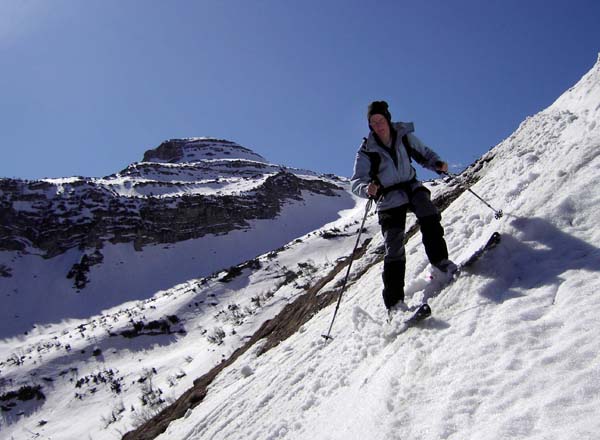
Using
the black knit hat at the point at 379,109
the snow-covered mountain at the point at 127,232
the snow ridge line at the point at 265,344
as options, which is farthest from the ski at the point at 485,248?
the snow-covered mountain at the point at 127,232

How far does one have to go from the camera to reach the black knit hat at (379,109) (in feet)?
14.8

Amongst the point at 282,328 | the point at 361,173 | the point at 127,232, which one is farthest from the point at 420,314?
the point at 127,232

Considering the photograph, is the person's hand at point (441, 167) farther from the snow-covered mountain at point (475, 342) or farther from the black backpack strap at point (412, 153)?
the snow-covered mountain at point (475, 342)

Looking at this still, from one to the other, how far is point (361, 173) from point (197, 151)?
124654mm

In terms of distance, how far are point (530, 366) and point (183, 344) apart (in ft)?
76.1

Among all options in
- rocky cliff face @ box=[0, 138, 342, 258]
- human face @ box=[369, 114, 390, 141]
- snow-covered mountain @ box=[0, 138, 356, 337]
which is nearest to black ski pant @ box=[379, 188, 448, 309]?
human face @ box=[369, 114, 390, 141]

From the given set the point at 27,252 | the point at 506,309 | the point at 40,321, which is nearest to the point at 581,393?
the point at 506,309

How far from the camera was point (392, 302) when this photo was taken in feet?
14.9

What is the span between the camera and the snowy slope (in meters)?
2.37

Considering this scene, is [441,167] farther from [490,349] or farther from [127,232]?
[127,232]

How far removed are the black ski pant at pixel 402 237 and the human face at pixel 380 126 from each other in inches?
28.6

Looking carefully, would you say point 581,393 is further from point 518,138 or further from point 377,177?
point 518,138

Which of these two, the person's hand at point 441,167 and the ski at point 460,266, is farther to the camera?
the person's hand at point 441,167

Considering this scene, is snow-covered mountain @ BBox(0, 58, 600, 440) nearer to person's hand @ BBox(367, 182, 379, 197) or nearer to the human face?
person's hand @ BBox(367, 182, 379, 197)
